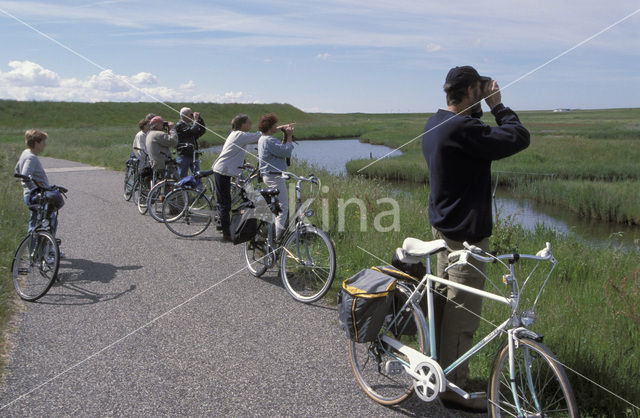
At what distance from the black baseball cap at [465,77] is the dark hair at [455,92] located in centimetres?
2

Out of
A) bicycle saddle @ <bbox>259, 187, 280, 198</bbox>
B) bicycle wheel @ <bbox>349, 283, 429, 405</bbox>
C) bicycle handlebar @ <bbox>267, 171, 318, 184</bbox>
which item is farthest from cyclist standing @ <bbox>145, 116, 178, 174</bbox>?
bicycle wheel @ <bbox>349, 283, 429, 405</bbox>

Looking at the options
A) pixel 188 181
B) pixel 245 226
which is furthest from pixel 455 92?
pixel 188 181

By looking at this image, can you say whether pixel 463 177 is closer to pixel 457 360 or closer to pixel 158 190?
pixel 457 360

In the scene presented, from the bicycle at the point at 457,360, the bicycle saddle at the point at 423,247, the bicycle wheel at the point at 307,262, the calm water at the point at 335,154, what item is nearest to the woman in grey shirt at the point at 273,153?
the bicycle wheel at the point at 307,262

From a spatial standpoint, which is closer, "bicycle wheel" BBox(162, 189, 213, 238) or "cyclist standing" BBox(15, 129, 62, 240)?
"cyclist standing" BBox(15, 129, 62, 240)

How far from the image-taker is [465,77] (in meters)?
3.17

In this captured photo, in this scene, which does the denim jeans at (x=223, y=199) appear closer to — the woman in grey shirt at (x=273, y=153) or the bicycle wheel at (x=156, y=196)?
the woman in grey shirt at (x=273, y=153)

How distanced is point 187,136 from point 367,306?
8.31 m

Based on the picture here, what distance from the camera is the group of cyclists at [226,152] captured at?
676 centimetres

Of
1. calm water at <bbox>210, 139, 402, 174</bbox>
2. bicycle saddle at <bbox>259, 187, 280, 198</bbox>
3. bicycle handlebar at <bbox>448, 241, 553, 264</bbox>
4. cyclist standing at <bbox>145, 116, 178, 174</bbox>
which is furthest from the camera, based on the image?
calm water at <bbox>210, 139, 402, 174</bbox>

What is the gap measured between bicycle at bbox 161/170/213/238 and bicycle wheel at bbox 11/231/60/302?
9.60ft

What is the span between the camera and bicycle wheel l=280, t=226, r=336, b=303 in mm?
5571

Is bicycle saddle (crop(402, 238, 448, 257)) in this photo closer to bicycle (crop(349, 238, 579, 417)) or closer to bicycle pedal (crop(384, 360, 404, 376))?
bicycle (crop(349, 238, 579, 417))

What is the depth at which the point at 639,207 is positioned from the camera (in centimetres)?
1595
